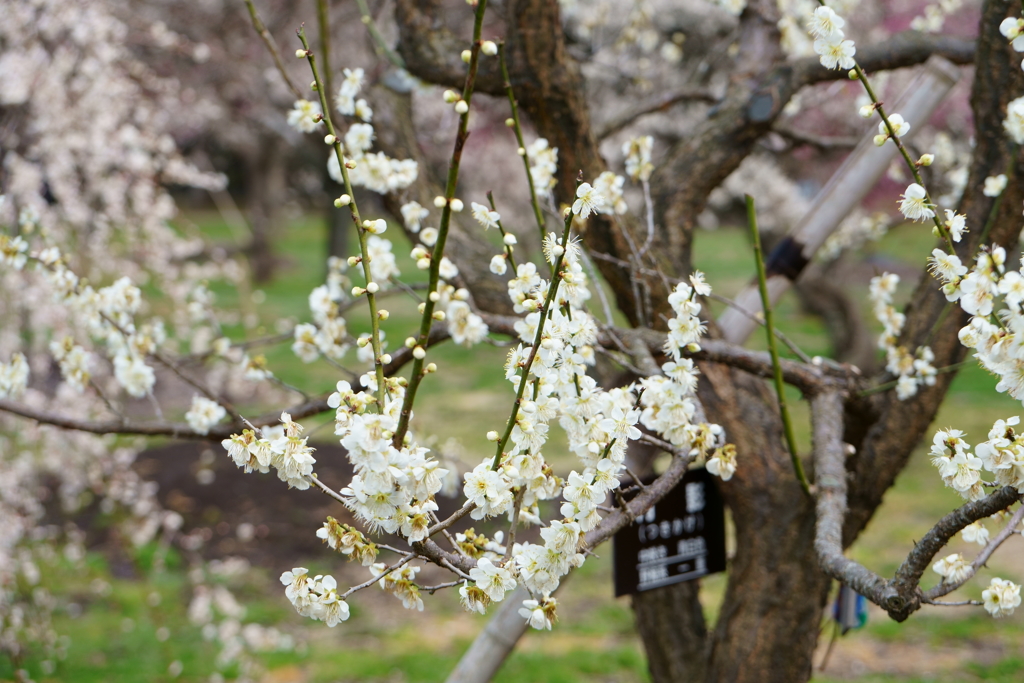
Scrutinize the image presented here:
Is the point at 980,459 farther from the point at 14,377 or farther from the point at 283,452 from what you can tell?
the point at 14,377

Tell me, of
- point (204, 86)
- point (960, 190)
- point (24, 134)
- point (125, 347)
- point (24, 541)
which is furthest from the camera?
point (204, 86)

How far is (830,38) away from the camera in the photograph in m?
1.35

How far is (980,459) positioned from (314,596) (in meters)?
0.96

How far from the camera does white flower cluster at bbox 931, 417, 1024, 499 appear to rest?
43.1 inches

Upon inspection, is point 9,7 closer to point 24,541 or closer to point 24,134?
point 24,134

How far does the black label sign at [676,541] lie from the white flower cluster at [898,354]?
57cm

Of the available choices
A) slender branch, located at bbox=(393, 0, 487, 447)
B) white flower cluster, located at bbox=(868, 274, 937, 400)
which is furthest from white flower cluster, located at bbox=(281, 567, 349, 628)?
white flower cluster, located at bbox=(868, 274, 937, 400)

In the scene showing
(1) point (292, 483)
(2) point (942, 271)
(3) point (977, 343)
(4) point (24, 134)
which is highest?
(4) point (24, 134)

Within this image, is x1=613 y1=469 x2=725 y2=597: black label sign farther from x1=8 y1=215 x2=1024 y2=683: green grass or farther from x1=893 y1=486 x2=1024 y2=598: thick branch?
x1=8 y1=215 x2=1024 y2=683: green grass

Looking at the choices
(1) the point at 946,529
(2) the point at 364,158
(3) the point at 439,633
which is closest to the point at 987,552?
(1) the point at 946,529

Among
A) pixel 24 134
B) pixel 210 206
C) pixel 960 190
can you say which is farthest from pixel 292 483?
pixel 210 206

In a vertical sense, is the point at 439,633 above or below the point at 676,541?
below

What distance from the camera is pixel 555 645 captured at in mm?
3939

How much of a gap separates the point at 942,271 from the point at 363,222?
2.85 feet
